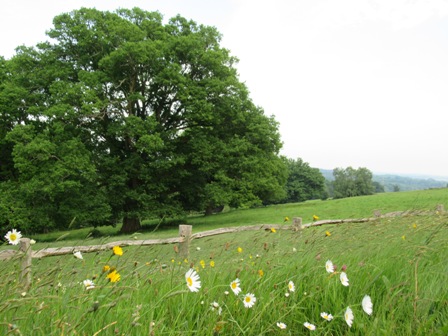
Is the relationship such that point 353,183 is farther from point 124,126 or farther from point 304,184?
point 124,126

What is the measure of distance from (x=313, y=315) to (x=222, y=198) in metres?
15.1

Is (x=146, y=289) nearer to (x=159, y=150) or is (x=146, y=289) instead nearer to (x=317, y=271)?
(x=317, y=271)

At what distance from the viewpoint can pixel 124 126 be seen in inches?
617

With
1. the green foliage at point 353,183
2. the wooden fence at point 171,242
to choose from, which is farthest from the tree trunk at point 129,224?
the green foliage at point 353,183

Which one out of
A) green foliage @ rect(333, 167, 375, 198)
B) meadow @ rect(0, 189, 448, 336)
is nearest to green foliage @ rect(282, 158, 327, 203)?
green foliage @ rect(333, 167, 375, 198)

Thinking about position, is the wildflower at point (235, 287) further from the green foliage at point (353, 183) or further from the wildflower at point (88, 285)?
the green foliage at point (353, 183)

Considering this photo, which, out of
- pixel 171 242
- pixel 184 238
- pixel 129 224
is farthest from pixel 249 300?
pixel 129 224

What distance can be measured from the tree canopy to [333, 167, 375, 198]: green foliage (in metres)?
51.2

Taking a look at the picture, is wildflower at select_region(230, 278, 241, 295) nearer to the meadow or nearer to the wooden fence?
the meadow

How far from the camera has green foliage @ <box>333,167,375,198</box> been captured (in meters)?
65.9

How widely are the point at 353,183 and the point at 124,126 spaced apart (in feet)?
199

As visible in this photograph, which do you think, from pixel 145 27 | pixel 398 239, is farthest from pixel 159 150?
pixel 398 239

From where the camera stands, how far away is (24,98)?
637 inches

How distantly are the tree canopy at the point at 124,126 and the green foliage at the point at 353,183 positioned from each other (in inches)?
2015
